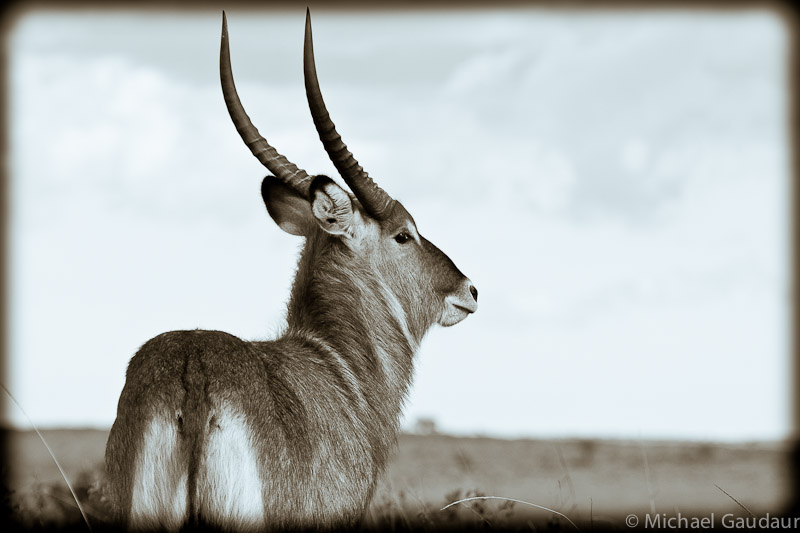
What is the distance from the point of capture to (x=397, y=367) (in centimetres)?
527

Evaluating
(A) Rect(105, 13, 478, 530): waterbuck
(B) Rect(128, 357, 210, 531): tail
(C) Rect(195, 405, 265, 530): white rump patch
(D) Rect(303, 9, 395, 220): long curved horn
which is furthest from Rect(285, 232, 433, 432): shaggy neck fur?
(B) Rect(128, 357, 210, 531): tail

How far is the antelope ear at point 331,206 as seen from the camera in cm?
492

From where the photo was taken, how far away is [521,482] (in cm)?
1273

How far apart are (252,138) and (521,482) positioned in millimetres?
8623

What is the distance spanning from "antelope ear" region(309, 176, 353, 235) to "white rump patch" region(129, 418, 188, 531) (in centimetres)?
169

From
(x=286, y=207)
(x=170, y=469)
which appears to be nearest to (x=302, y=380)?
(x=170, y=469)

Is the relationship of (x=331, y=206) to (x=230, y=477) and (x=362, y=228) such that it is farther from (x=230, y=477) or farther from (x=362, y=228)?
(x=230, y=477)

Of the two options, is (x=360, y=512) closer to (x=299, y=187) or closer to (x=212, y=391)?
(x=212, y=391)

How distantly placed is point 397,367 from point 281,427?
139 centimetres

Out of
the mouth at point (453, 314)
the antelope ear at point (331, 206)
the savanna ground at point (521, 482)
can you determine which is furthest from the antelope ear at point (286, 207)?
the savanna ground at point (521, 482)

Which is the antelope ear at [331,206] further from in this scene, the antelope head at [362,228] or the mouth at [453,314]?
the mouth at [453,314]

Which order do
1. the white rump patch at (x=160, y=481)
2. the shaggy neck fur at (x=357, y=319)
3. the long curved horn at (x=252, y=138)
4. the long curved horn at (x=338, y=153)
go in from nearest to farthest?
the white rump patch at (x=160, y=481), the long curved horn at (x=338, y=153), the shaggy neck fur at (x=357, y=319), the long curved horn at (x=252, y=138)

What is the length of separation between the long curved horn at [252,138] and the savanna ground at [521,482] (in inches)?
64.3

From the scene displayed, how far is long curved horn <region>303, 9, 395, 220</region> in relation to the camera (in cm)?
487
